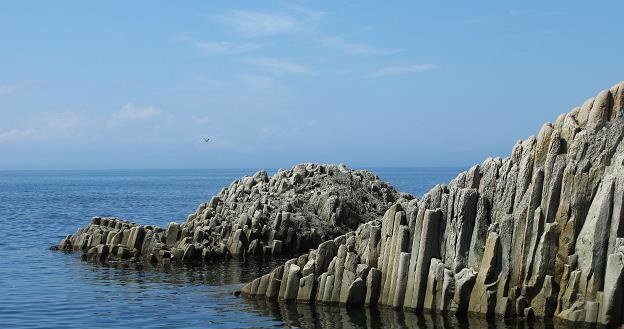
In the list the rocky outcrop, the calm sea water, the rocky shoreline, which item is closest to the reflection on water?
the calm sea water

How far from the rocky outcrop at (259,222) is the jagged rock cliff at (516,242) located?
22078mm

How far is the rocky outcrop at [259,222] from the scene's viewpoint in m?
64.8

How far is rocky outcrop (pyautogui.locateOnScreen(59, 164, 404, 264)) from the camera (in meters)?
64.8

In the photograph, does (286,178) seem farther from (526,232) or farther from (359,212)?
(526,232)

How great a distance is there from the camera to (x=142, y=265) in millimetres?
61000

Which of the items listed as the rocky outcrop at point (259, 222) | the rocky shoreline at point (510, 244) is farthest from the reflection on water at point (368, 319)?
the rocky outcrop at point (259, 222)

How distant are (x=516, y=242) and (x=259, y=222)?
33069 millimetres

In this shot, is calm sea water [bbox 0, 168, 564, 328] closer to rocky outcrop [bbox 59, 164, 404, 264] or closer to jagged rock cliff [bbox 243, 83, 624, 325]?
jagged rock cliff [bbox 243, 83, 624, 325]

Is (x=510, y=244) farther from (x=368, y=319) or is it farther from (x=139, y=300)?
(x=139, y=300)

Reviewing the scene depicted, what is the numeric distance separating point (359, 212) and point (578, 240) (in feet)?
130

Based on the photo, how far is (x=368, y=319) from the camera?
1577 inches

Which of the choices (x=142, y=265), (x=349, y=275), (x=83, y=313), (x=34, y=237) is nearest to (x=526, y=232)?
(x=349, y=275)

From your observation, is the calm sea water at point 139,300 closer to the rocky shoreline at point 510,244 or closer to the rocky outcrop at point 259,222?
the rocky shoreline at point 510,244

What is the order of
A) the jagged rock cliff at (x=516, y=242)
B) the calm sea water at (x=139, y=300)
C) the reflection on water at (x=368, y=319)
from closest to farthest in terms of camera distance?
the jagged rock cliff at (x=516, y=242), the reflection on water at (x=368, y=319), the calm sea water at (x=139, y=300)
